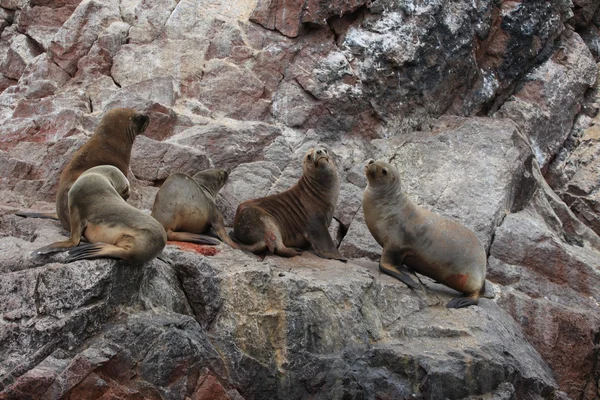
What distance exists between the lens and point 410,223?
763 cm

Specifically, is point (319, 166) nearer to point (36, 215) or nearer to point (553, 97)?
point (36, 215)

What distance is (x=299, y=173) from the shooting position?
29.5 feet

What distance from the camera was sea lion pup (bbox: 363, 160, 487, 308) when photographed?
7469 millimetres

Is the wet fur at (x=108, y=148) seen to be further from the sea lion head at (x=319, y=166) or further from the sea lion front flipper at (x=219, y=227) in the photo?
the sea lion head at (x=319, y=166)

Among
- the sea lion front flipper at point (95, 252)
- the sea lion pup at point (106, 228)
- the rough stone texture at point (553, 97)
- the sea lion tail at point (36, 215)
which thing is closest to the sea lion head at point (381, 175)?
the sea lion pup at point (106, 228)

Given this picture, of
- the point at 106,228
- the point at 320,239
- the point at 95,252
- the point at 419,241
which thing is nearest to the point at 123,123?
the point at 320,239

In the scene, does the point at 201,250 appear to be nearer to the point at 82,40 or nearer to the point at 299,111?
the point at 299,111

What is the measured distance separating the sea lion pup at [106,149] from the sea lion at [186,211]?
2.13 ft

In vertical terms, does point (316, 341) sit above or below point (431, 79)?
below

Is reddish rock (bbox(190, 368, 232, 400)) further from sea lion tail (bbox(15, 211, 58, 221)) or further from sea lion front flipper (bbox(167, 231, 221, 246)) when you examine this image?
sea lion tail (bbox(15, 211, 58, 221))

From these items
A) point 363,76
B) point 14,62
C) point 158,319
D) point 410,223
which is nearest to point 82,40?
point 14,62

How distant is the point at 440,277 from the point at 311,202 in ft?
4.73

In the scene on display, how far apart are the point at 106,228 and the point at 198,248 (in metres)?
1.15

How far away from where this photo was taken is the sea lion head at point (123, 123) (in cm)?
779
